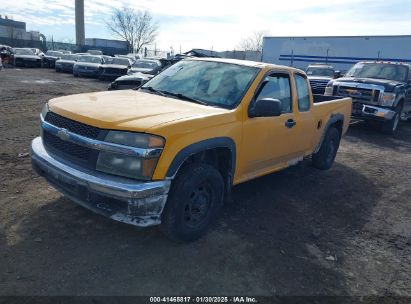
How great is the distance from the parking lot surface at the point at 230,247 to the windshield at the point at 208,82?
1.41m

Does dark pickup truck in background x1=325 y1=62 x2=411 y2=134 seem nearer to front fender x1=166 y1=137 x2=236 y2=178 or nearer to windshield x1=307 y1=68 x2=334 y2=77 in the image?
windshield x1=307 y1=68 x2=334 y2=77

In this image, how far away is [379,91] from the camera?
1013 centimetres

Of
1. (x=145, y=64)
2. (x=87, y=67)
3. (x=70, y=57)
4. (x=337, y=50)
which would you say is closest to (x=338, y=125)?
(x=145, y=64)

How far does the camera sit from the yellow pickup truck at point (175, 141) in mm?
3148

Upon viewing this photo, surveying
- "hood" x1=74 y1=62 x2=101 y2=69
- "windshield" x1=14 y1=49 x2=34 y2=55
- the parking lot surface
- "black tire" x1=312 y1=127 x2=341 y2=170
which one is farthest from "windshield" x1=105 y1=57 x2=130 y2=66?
"black tire" x1=312 y1=127 x2=341 y2=170

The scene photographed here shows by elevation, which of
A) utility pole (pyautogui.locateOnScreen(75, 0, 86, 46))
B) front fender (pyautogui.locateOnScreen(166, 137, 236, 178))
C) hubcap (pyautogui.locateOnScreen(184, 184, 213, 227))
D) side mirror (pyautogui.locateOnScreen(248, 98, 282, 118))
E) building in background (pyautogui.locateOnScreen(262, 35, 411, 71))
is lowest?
hubcap (pyautogui.locateOnScreen(184, 184, 213, 227))

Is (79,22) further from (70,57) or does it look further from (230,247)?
(230,247)

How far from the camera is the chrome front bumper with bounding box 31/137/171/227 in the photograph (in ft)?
10.1

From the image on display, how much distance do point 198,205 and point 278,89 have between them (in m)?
1.97

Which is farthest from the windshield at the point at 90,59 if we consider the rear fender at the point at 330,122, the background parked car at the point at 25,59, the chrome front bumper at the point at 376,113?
the rear fender at the point at 330,122

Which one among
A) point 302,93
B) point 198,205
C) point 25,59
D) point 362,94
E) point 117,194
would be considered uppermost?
point 302,93

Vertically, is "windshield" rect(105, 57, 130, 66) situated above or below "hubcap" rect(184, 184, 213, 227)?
above

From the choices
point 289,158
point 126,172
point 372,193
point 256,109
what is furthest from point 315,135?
point 126,172

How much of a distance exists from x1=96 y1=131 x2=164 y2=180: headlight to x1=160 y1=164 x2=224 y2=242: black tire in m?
0.38
